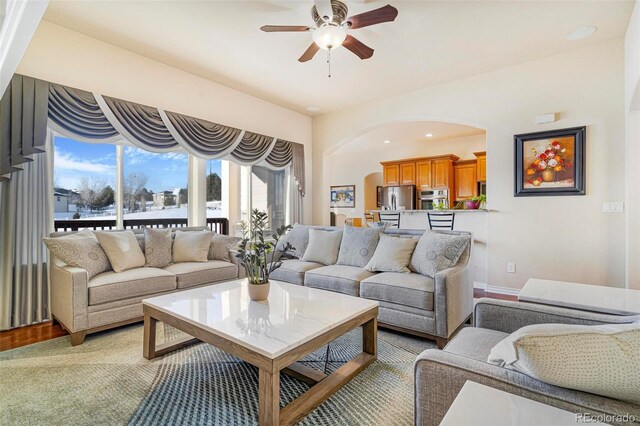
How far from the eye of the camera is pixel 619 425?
2.52 ft

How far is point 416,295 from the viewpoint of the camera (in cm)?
251

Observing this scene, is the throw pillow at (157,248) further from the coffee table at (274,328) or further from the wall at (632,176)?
the wall at (632,176)

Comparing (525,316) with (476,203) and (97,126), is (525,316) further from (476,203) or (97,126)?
(97,126)

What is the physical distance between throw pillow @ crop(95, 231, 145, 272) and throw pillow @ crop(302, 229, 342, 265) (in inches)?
69.9

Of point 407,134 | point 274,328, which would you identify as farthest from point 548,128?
point 274,328

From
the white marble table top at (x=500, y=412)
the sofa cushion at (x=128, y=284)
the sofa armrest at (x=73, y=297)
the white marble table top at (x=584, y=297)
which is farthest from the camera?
the sofa cushion at (x=128, y=284)

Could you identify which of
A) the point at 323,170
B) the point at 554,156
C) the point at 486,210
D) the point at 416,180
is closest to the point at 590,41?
the point at 554,156

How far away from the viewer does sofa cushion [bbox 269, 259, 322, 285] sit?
3.34 meters

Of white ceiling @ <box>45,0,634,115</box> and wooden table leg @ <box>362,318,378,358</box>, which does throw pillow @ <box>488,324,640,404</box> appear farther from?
white ceiling @ <box>45,0,634,115</box>

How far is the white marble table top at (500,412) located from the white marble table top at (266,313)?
907 mm

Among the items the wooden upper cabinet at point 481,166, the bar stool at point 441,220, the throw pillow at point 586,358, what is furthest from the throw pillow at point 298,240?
the wooden upper cabinet at point 481,166

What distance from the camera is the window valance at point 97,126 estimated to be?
2.70m

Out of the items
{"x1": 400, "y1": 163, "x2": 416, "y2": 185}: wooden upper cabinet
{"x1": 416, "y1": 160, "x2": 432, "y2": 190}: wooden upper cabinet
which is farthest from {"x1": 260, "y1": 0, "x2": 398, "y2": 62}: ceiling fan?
{"x1": 400, "y1": 163, "x2": 416, "y2": 185}: wooden upper cabinet

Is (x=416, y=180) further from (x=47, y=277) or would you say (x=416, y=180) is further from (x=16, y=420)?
(x=16, y=420)
